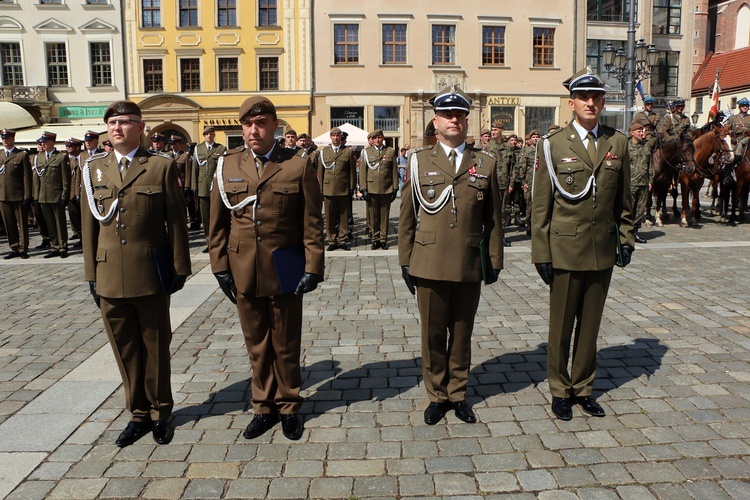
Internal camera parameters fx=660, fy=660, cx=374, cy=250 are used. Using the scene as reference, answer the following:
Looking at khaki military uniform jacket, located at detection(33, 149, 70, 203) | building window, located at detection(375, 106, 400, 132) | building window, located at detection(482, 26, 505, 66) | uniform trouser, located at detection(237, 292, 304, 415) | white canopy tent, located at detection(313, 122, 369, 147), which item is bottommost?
uniform trouser, located at detection(237, 292, 304, 415)

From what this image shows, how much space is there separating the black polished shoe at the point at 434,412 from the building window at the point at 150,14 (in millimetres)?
33860

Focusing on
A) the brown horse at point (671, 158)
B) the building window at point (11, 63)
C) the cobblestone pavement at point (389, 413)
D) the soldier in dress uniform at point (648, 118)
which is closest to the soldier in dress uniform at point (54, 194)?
the cobblestone pavement at point (389, 413)

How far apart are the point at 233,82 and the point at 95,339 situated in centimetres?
2963

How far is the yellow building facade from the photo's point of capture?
33.6 m

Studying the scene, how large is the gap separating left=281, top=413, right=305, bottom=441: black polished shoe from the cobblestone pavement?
5cm

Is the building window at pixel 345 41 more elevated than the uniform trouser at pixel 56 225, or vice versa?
the building window at pixel 345 41

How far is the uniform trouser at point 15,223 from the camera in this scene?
11.8 metres

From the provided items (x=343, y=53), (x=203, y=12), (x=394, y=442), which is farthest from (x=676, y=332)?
(x=203, y=12)

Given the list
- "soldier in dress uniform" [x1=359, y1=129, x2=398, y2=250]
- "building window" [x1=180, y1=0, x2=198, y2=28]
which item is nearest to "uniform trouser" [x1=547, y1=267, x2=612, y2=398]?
"soldier in dress uniform" [x1=359, y1=129, x2=398, y2=250]

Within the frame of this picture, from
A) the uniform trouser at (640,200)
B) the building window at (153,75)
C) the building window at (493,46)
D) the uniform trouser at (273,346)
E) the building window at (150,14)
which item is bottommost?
the uniform trouser at (273,346)

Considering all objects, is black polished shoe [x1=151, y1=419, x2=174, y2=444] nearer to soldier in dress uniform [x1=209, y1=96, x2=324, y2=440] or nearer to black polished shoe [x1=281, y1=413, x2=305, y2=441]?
soldier in dress uniform [x1=209, y1=96, x2=324, y2=440]

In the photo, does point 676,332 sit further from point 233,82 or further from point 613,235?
point 233,82

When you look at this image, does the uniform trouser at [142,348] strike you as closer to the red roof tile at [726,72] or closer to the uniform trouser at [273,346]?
the uniform trouser at [273,346]

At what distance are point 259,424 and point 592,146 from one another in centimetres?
284
